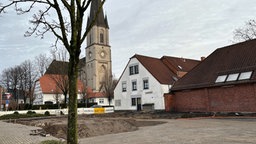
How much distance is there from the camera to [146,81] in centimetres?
3638

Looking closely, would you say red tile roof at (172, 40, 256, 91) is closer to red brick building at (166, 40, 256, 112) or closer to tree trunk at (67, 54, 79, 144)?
red brick building at (166, 40, 256, 112)

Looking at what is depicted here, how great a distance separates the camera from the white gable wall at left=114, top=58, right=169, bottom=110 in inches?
1328

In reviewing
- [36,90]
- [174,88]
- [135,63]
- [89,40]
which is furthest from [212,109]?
[89,40]

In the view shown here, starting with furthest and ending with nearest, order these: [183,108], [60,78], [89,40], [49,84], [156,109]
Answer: [89,40] < [49,84] < [60,78] < [156,109] < [183,108]

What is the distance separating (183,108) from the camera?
98.0ft

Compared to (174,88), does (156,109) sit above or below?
below

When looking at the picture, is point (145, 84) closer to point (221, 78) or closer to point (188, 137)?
point (221, 78)

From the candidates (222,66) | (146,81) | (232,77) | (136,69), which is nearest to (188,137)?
(232,77)

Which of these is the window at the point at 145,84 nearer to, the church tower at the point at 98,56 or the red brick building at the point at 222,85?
the red brick building at the point at 222,85

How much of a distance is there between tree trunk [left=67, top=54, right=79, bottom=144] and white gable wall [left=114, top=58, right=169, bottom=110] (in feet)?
90.3

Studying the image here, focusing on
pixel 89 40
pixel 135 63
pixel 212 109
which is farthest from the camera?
pixel 89 40

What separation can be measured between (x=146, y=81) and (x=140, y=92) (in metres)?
2.05

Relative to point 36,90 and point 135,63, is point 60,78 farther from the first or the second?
point 36,90

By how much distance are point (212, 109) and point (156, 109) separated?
9.51 metres
